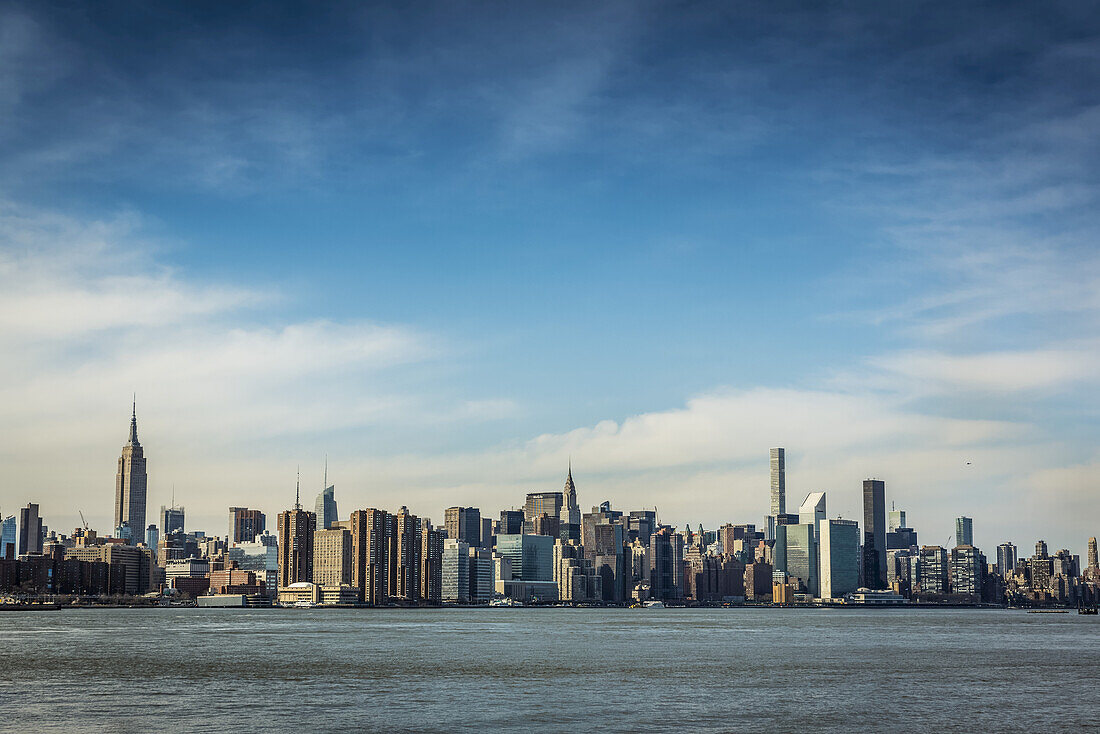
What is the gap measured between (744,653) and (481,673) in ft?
136

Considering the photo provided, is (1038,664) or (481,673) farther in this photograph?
(1038,664)

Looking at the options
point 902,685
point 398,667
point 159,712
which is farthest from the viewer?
point 398,667

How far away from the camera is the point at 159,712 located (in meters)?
67.8

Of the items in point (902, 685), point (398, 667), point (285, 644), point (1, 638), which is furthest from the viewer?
point (1, 638)

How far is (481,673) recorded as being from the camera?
96.4 meters

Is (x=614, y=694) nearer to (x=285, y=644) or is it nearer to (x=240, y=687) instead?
(x=240, y=687)

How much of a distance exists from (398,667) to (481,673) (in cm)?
1035

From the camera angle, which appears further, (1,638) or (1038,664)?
(1,638)

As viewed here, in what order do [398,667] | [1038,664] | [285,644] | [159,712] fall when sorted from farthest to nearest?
[285,644]
[1038,664]
[398,667]
[159,712]

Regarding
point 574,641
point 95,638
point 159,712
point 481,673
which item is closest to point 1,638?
point 95,638

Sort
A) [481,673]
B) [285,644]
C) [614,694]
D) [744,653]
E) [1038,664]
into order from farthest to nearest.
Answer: [285,644] → [744,653] → [1038,664] → [481,673] → [614,694]

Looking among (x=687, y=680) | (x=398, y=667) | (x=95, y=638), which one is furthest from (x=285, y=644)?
(x=687, y=680)

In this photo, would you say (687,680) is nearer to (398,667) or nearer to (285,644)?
(398,667)

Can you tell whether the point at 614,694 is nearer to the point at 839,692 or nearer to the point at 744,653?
the point at 839,692
